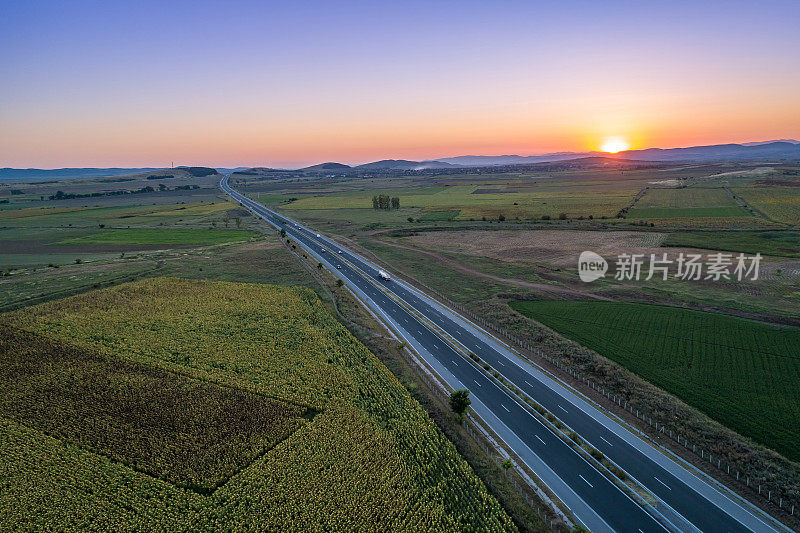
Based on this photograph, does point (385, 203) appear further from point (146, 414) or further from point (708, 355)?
point (146, 414)

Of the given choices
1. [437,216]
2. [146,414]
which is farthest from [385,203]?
[146,414]

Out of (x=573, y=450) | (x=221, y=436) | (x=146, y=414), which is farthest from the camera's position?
(x=146, y=414)

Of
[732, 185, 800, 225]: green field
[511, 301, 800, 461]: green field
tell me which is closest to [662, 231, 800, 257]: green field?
[732, 185, 800, 225]: green field

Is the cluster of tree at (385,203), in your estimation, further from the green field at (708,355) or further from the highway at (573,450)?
the highway at (573,450)

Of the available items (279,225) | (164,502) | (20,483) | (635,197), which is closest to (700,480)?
(164,502)

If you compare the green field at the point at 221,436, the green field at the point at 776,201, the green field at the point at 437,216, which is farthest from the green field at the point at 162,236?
the green field at the point at 776,201

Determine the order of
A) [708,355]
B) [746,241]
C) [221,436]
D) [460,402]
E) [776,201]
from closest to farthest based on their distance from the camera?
[221,436]
[460,402]
[708,355]
[746,241]
[776,201]

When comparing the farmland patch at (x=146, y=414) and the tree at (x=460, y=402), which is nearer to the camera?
the farmland patch at (x=146, y=414)

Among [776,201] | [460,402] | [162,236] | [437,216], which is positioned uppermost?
[776,201]
